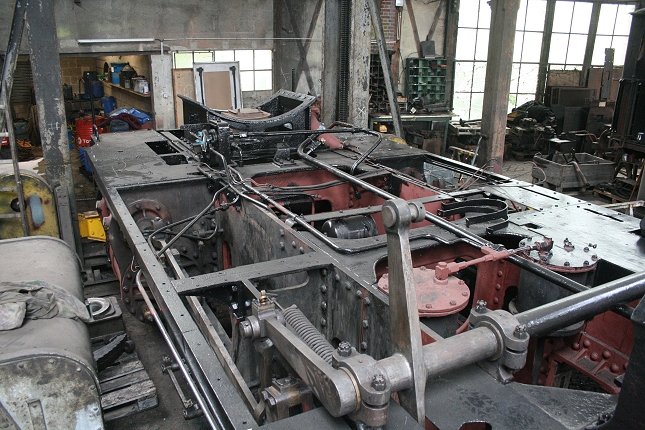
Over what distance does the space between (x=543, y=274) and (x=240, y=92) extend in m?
9.45

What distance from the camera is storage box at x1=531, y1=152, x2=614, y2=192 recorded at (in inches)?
286

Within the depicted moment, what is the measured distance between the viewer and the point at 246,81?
11039 mm

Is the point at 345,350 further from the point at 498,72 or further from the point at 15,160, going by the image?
the point at 498,72

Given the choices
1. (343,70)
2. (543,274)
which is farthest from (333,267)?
(343,70)

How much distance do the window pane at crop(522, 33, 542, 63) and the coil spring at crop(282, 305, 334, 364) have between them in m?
13.4

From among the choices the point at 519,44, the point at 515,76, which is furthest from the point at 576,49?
the point at 515,76

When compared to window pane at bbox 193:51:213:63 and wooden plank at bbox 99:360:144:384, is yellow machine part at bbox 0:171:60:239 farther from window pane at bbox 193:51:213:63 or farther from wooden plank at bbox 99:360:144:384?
window pane at bbox 193:51:213:63

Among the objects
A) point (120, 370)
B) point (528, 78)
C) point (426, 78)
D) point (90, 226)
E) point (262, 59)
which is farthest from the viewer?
point (528, 78)

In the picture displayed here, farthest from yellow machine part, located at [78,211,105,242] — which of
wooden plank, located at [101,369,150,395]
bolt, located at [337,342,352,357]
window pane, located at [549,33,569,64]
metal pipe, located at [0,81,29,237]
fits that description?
window pane, located at [549,33,569,64]

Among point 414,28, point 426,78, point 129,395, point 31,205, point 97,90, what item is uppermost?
point 414,28

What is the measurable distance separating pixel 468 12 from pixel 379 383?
13193 mm

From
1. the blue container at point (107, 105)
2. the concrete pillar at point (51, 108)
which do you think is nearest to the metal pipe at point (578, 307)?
the concrete pillar at point (51, 108)

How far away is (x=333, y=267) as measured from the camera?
231cm

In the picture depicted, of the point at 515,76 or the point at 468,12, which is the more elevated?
the point at 468,12
